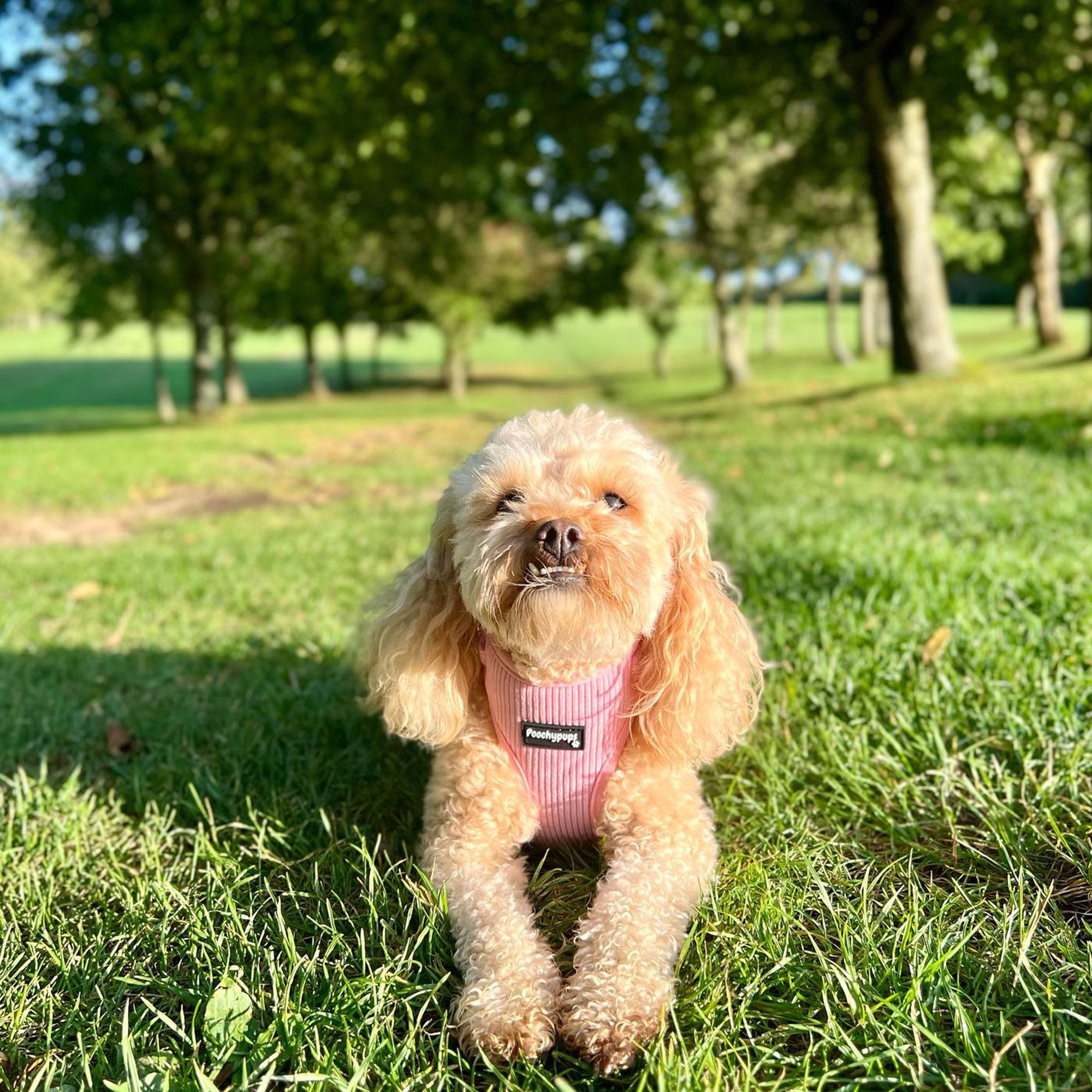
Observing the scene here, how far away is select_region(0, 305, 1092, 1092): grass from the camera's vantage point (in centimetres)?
185

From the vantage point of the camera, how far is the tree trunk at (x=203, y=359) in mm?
25281

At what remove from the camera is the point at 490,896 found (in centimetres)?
223

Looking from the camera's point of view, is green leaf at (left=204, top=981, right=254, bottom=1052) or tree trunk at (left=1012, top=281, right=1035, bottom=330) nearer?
green leaf at (left=204, top=981, right=254, bottom=1052)

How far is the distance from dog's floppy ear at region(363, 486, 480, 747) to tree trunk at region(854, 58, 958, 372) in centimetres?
1347

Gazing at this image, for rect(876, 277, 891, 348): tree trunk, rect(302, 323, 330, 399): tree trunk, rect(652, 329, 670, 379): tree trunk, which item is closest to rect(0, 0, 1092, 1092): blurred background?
rect(652, 329, 670, 379): tree trunk

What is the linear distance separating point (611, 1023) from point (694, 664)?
949 mm

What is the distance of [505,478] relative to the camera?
247 centimetres

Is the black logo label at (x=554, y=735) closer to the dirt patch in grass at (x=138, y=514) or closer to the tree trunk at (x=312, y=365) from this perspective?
the dirt patch in grass at (x=138, y=514)

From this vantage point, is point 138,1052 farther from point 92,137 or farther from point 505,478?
point 92,137

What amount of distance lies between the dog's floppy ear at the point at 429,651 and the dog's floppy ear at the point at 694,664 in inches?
20.6

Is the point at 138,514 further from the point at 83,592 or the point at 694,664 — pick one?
the point at 694,664

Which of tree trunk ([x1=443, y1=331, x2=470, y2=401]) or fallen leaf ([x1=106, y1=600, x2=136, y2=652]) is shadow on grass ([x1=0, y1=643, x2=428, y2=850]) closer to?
fallen leaf ([x1=106, y1=600, x2=136, y2=652])

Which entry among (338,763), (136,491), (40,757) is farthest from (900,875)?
(136,491)

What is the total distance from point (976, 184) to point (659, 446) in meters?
28.0
